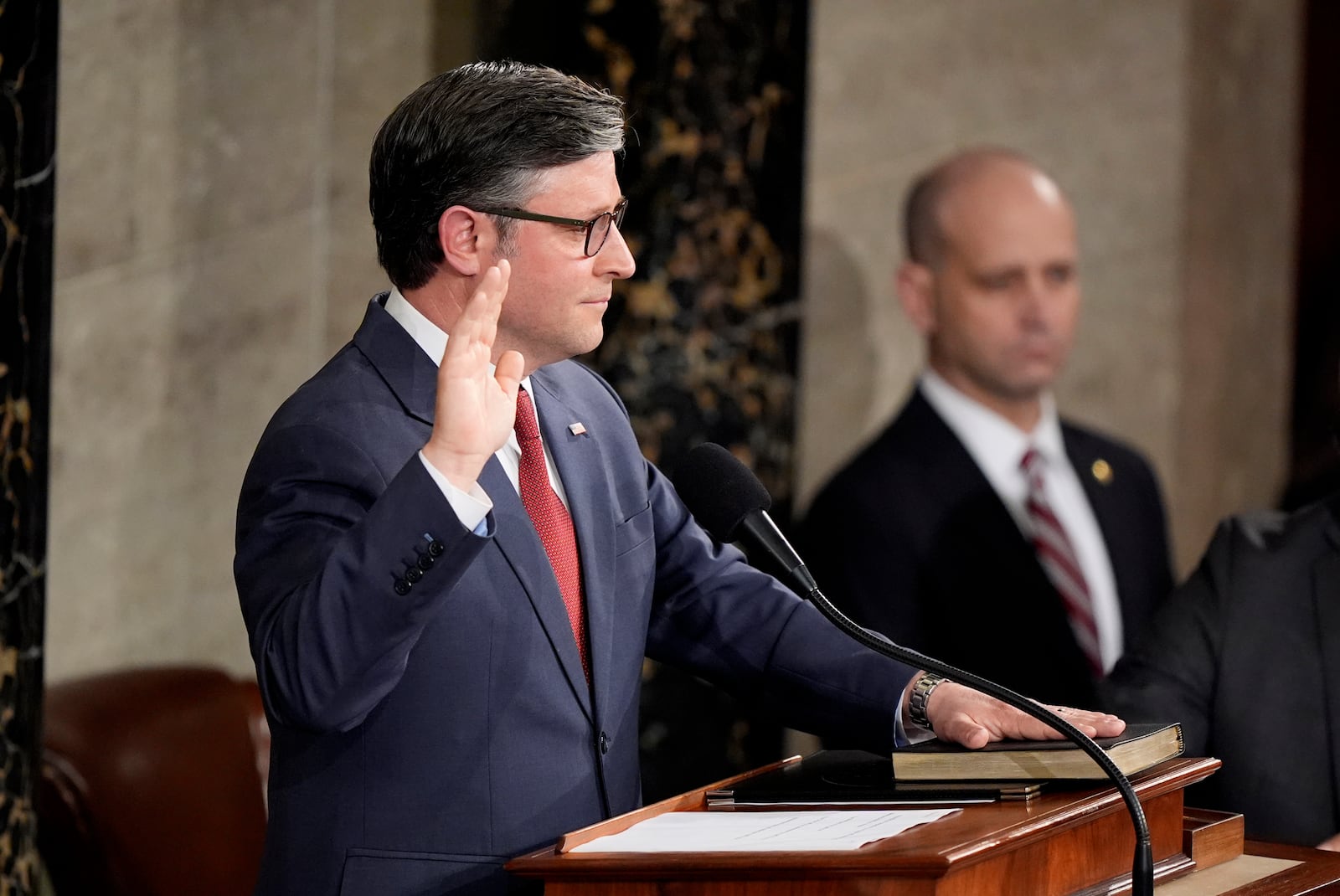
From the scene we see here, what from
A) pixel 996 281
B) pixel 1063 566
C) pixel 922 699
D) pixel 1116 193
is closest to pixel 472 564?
pixel 922 699

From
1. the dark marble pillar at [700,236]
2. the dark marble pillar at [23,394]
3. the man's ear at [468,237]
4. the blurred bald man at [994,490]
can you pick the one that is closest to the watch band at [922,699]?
the man's ear at [468,237]

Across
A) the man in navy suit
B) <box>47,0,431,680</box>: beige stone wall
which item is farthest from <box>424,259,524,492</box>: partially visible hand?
<box>47,0,431,680</box>: beige stone wall

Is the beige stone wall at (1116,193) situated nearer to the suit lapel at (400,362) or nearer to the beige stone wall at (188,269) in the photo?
the beige stone wall at (188,269)

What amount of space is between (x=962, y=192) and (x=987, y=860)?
2.67 metres

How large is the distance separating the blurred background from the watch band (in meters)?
1.59

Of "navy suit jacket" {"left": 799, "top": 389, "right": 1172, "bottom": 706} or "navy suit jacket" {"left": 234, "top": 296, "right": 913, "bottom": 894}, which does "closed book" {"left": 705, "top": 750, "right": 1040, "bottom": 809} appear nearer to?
"navy suit jacket" {"left": 234, "top": 296, "right": 913, "bottom": 894}

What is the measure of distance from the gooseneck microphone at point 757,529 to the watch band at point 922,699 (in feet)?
0.59

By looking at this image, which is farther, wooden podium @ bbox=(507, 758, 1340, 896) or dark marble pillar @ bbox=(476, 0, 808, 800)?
dark marble pillar @ bbox=(476, 0, 808, 800)

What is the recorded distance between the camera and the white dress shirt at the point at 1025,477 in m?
3.78

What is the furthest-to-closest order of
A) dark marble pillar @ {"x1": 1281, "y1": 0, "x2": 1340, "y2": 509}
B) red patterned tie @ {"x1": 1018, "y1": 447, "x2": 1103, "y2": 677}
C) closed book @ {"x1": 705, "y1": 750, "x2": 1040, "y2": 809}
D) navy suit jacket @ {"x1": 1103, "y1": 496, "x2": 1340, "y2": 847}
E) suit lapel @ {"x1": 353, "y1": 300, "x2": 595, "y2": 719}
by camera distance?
dark marble pillar @ {"x1": 1281, "y1": 0, "x2": 1340, "y2": 509}, red patterned tie @ {"x1": 1018, "y1": 447, "x2": 1103, "y2": 677}, navy suit jacket @ {"x1": 1103, "y1": 496, "x2": 1340, "y2": 847}, suit lapel @ {"x1": 353, "y1": 300, "x2": 595, "y2": 719}, closed book @ {"x1": 705, "y1": 750, "x2": 1040, "y2": 809}

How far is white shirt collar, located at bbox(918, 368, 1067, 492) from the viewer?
3.83 metres

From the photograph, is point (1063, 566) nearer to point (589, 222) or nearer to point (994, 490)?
point (994, 490)

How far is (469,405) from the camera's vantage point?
5.71ft

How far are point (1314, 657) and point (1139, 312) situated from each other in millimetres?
2487
